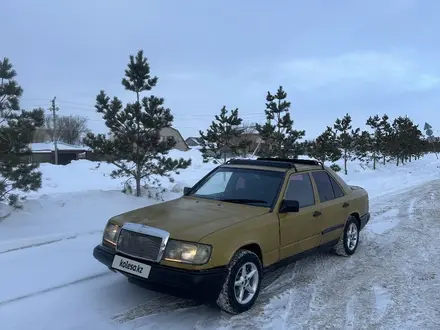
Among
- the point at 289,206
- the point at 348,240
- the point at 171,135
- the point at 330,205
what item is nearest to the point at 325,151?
the point at 171,135

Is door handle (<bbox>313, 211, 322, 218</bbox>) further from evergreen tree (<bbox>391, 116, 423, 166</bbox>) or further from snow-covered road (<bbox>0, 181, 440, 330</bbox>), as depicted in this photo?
evergreen tree (<bbox>391, 116, 423, 166</bbox>)

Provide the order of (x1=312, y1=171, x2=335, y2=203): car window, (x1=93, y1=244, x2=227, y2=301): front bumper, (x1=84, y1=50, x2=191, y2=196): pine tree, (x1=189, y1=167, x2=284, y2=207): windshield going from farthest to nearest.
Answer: (x1=84, y1=50, x2=191, y2=196): pine tree → (x1=312, y1=171, x2=335, y2=203): car window → (x1=189, y1=167, x2=284, y2=207): windshield → (x1=93, y1=244, x2=227, y2=301): front bumper

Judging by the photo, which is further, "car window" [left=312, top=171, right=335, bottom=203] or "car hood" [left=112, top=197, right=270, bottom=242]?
"car window" [left=312, top=171, right=335, bottom=203]

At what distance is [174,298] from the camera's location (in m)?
4.73

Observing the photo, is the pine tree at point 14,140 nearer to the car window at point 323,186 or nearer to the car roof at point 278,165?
the car roof at point 278,165

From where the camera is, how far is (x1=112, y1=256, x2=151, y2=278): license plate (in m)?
4.08

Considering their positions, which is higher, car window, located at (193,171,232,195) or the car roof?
the car roof

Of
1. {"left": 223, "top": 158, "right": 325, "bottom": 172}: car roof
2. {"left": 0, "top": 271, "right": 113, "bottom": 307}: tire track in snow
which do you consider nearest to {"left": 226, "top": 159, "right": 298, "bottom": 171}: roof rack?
{"left": 223, "top": 158, "right": 325, "bottom": 172}: car roof

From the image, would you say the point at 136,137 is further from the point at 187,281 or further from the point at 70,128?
the point at 70,128

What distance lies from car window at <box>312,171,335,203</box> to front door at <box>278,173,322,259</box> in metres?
0.22

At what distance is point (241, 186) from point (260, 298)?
4.86ft

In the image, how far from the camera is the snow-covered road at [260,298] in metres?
4.10

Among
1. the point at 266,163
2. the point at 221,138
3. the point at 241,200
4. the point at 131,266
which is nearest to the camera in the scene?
the point at 131,266

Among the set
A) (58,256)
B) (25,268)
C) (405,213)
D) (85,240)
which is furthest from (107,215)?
(405,213)
